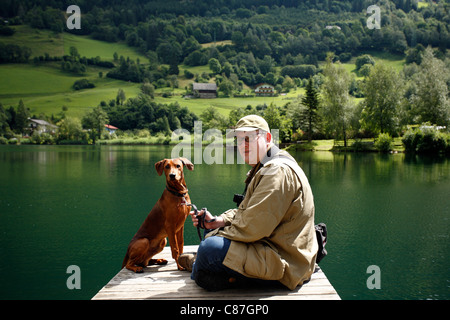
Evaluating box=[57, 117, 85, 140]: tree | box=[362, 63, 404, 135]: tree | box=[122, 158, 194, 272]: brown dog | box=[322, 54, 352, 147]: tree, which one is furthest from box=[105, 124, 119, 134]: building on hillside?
box=[122, 158, 194, 272]: brown dog

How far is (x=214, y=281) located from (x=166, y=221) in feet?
5.04

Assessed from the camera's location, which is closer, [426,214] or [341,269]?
[341,269]

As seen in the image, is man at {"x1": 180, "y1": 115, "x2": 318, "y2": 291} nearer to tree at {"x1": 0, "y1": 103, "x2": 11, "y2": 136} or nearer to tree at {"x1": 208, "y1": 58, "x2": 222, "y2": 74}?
tree at {"x1": 0, "y1": 103, "x2": 11, "y2": 136}

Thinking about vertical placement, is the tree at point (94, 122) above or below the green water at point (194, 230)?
above

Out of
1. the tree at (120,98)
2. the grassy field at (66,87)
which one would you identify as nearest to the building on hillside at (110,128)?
the grassy field at (66,87)

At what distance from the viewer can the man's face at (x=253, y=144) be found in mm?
4051

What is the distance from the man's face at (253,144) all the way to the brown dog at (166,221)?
4.70 feet

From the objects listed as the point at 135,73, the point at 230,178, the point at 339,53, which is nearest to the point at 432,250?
the point at 230,178

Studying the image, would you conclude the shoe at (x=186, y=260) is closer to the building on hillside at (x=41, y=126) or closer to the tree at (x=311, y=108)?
the tree at (x=311, y=108)

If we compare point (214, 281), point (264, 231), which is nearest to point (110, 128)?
point (214, 281)

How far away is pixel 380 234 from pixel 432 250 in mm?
1907

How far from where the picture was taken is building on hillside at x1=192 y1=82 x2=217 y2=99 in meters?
133

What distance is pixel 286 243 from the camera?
12.5ft
